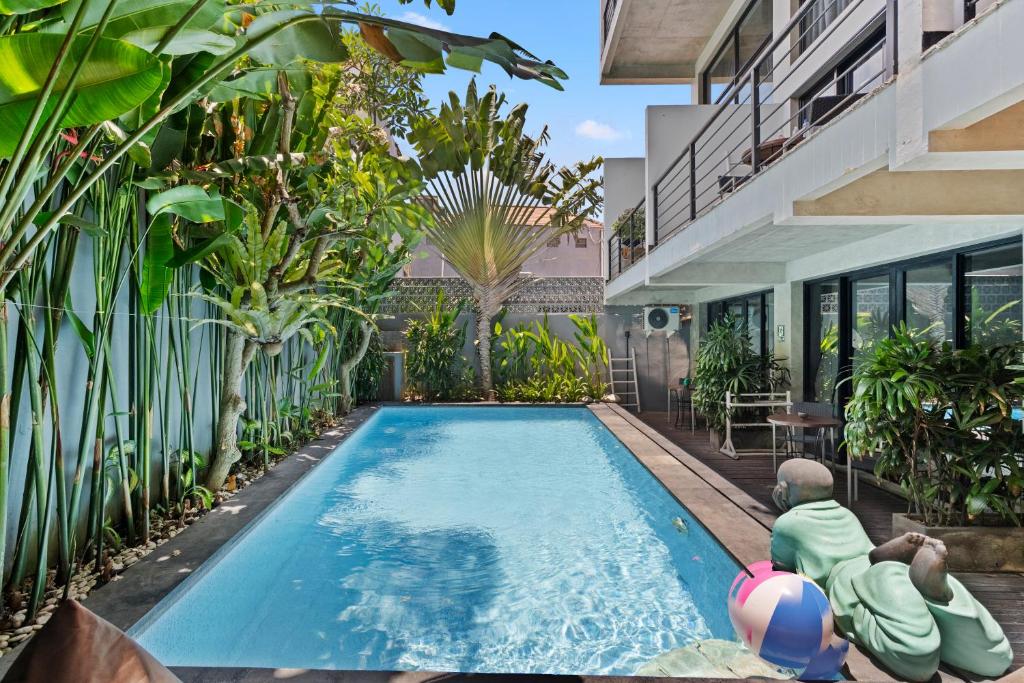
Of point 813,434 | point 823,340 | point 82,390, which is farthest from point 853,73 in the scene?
point 82,390

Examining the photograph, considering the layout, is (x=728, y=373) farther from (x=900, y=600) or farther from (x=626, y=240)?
(x=626, y=240)

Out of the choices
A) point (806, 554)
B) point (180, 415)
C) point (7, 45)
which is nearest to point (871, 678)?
point (806, 554)

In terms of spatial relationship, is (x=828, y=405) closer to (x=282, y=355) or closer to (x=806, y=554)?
(x=806, y=554)

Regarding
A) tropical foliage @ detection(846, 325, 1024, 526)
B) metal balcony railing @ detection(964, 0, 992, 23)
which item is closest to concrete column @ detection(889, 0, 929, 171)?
metal balcony railing @ detection(964, 0, 992, 23)

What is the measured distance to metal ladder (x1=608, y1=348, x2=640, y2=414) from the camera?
11.7 meters

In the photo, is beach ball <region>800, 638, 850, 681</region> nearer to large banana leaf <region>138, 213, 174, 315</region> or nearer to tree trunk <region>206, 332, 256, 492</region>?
large banana leaf <region>138, 213, 174, 315</region>

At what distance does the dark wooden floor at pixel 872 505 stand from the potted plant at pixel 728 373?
47 cm

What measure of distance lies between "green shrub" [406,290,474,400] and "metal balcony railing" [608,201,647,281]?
136 inches

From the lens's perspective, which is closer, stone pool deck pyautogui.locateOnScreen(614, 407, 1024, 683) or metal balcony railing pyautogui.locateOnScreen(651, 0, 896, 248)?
stone pool deck pyautogui.locateOnScreen(614, 407, 1024, 683)

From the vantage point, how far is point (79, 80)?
67.2 inches

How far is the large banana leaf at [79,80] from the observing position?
159cm

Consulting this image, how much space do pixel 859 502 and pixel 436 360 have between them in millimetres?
8289

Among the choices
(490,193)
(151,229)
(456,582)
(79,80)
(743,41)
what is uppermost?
(743,41)

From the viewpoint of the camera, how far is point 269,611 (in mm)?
3104
